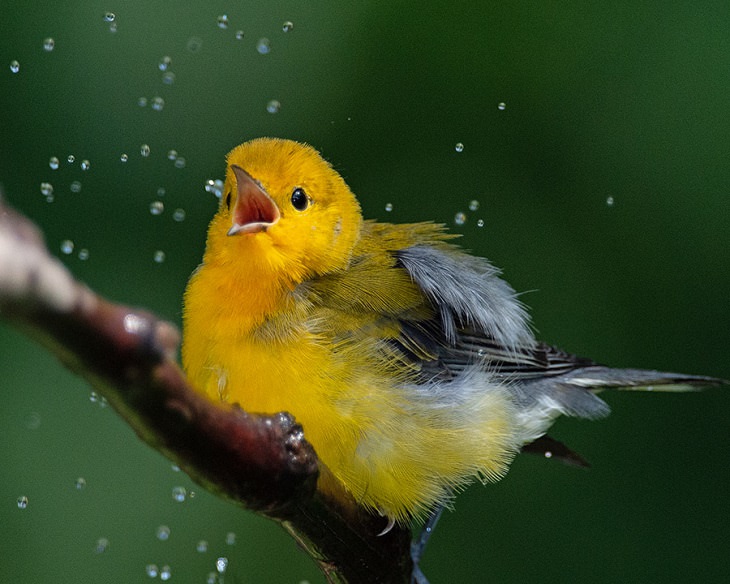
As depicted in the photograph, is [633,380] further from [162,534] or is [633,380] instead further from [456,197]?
[162,534]

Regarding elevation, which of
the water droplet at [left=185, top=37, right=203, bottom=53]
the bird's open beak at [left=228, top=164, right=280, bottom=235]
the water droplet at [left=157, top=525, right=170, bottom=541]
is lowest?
the water droplet at [left=157, top=525, right=170, bottom=541]

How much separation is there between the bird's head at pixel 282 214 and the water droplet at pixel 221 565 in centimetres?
90

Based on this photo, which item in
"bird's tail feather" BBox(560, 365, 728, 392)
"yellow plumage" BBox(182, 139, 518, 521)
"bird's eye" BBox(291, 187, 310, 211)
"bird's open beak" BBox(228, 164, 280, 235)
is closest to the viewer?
"yellow plumage" BBox(182, 139, 518, 521)

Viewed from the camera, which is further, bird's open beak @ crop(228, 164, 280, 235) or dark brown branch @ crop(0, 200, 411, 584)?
bird's open beak @ crop(228, 164, 280, 235)

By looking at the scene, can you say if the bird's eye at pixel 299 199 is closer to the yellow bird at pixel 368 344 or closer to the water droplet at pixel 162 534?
the yellow bird at pixel 368 344

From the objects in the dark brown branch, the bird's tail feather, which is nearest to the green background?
the bird's tail feather

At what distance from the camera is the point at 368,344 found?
9.27 feet

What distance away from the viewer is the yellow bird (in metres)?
2.65

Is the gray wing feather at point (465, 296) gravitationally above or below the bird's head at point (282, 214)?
below

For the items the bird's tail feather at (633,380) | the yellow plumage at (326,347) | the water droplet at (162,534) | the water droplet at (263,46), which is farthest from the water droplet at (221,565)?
the water droplet at (263,46)

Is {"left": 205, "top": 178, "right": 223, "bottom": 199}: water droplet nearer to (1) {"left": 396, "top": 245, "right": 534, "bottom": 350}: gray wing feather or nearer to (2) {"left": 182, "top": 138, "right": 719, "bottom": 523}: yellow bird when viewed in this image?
(2) {"left": 182, "top": 138, "right": 719, "bottom": 523}: yellow bird

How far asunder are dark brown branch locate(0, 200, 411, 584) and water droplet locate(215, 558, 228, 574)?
87 cm

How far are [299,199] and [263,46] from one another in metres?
0.64

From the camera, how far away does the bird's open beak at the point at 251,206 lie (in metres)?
2.77
